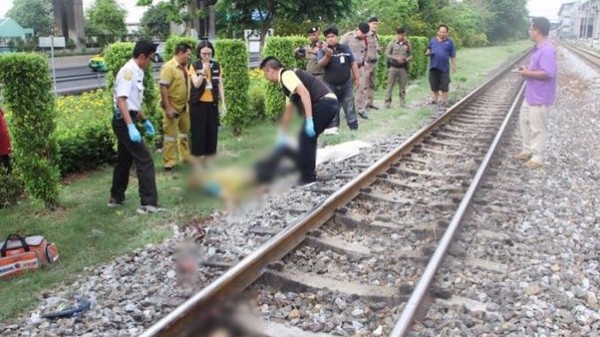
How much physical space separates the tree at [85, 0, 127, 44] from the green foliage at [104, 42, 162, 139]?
2505 centimetres

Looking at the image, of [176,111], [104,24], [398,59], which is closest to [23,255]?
[176,111]

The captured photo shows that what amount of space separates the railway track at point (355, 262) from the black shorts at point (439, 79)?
6.80 meters

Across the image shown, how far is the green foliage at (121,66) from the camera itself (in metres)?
7.55

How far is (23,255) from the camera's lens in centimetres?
474

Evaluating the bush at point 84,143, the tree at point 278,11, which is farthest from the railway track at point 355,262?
the tree at point 278,11

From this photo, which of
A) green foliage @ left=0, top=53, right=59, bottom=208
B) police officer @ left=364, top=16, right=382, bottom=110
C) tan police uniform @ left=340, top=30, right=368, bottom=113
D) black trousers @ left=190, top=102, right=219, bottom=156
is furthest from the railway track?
police officer @ left=364, top=16, right=382, bottom=110

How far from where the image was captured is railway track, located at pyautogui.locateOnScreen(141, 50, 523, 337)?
361 cm

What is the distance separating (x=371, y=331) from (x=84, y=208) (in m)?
3.93

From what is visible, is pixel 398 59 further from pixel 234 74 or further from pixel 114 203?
pixel 114 203

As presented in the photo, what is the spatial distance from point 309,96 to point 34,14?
6416 cm

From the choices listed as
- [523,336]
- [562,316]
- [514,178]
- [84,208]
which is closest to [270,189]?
[523,336]

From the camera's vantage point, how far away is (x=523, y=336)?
358 centimetres

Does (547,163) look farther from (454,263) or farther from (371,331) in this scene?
(371,331)

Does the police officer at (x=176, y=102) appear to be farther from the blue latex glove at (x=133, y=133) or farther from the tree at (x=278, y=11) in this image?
the tree at (x=278, y=11)
